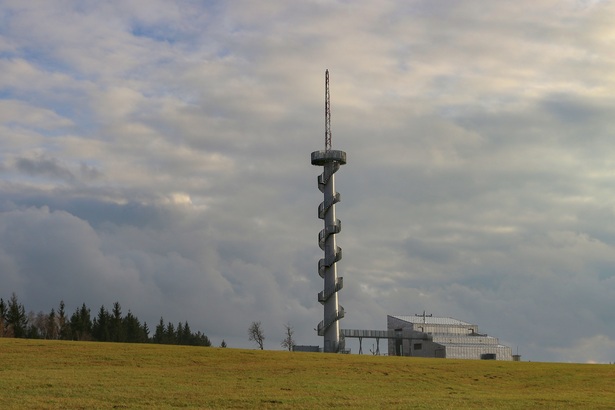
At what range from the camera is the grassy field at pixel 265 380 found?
1930 inches

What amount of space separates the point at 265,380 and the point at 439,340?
83.0m

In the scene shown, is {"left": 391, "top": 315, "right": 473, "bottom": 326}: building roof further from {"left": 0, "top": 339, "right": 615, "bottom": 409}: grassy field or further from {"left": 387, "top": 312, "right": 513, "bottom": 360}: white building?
{"left": 0, "top": 339, "right": 615, "bottom": 409}: grassy field

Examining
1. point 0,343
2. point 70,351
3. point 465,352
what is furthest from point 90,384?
point 465,352

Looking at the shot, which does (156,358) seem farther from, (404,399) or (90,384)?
(404,399)

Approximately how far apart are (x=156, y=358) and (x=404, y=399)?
27.9 m

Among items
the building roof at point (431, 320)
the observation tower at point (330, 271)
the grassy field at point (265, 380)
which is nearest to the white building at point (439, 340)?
the building roof at point (431, 320)

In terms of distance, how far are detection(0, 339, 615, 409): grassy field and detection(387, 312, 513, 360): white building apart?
46.4 m

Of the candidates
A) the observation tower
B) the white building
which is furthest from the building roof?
the observation tower

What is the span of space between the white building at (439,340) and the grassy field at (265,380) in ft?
152

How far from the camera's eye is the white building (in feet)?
450

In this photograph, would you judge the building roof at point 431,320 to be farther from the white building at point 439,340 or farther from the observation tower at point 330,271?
the observation tower at point 330,271

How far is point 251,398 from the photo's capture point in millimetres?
50000

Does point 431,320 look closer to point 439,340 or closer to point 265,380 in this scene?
point 439,340

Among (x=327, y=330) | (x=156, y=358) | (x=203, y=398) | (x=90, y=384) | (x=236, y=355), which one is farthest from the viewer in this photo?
(x=327, y=330)
